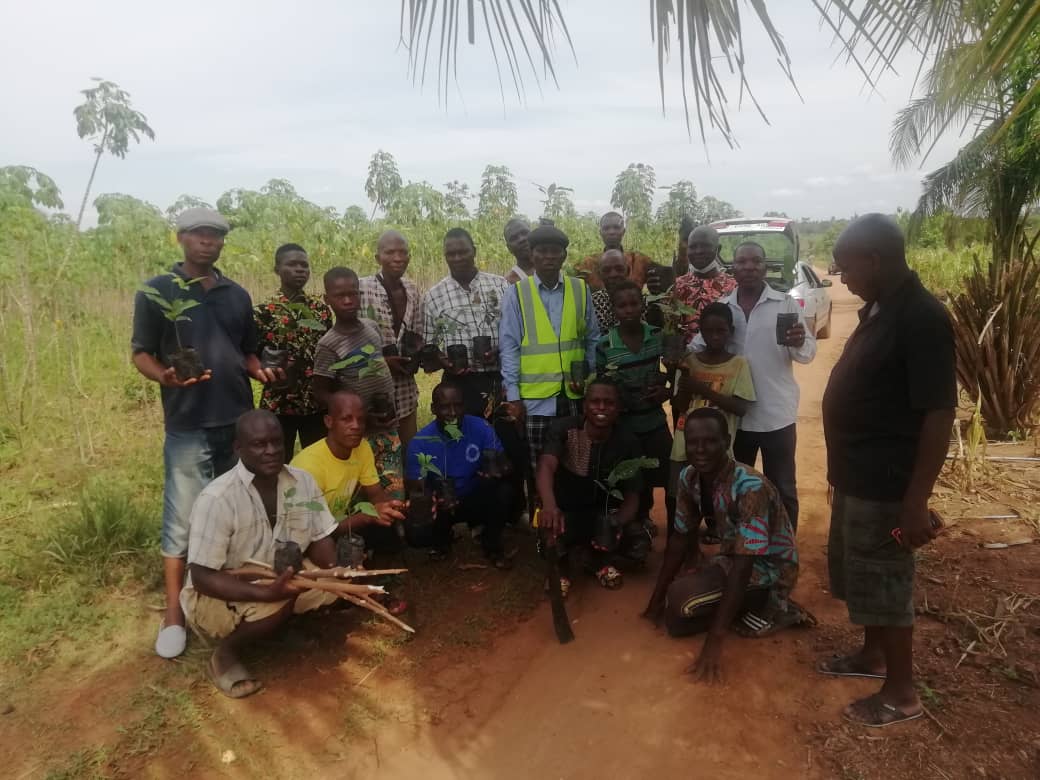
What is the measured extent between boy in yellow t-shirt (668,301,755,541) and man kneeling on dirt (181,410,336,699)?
190 cm

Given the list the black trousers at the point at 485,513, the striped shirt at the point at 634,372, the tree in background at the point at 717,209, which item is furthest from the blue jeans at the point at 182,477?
the tree in background at the point at 717,209

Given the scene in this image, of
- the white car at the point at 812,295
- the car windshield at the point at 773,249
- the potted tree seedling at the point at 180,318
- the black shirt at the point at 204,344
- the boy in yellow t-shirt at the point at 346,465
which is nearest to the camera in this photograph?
the potted tree seedling at the point at 180,318

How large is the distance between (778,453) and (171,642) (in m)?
3.17

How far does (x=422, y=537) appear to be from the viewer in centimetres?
380

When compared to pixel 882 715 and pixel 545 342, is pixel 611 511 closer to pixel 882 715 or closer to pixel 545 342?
pixel 545 342

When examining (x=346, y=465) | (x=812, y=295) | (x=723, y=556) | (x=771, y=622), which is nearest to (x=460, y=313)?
(x=346, y=465)

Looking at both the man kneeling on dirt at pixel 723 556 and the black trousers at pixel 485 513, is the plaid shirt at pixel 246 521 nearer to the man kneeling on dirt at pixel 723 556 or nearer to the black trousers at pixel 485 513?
the black trousers at pixel 485 513

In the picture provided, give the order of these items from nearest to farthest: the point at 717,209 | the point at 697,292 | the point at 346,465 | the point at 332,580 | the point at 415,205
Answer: the point at 332,580
the point at 346,465
the point at 697,292
the point at 415,205
the point at 717,209

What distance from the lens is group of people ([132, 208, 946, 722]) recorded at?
9.23 ft

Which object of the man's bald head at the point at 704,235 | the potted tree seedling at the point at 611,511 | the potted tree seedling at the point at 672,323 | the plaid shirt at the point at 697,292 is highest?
the man's bald head at the point at 704,235

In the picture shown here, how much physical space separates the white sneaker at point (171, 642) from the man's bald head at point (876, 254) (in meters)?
3.30

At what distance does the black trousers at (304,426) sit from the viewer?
3838 mm

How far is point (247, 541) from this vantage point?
282cm

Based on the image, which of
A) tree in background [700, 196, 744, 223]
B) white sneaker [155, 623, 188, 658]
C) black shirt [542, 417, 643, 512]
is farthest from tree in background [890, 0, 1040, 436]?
tree in background [700, 196, 744, 223]
